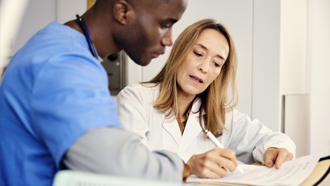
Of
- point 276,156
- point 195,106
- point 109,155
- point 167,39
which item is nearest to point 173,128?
point 195,106

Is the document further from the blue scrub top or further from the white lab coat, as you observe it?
the blue scrub top

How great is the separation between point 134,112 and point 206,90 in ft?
1.44

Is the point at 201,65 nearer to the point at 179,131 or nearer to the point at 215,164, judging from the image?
the point at 179,131

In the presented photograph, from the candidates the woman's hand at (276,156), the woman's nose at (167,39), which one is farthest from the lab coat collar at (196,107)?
the woman's nose at (167,39)

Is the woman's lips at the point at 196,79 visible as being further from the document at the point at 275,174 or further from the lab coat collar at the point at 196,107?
the document at the point at 275,174

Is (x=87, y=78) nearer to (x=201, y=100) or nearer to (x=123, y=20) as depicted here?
(x=123, y=20)

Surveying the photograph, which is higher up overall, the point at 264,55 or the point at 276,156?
the point at 264,55

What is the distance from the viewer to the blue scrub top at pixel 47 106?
1.67 feet

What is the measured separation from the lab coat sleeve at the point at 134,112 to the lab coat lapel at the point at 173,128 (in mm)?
89

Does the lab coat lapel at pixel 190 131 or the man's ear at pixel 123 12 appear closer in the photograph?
the man's ear at pixel 123 12

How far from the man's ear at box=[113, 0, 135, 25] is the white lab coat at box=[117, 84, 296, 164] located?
23.7 inches

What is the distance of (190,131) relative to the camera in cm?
146

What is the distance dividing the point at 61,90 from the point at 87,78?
0.05 meters

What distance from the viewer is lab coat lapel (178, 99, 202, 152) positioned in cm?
144
